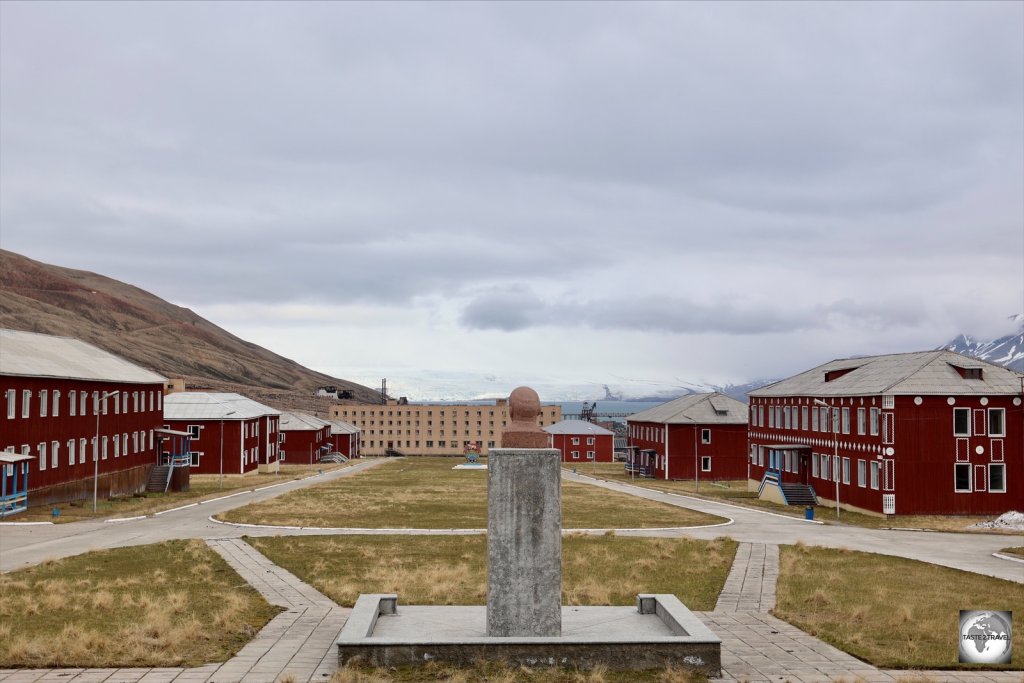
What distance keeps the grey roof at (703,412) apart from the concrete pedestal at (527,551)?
75.3m

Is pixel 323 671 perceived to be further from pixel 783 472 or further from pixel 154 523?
pixel 783 472

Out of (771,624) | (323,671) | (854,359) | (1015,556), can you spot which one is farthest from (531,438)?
(854,359)

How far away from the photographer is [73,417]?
2297 inches

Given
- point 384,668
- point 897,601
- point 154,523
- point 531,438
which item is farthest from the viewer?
point 154,523

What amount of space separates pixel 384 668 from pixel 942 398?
46038mm

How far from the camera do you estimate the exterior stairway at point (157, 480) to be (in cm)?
7225

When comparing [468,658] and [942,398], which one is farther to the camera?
[942,398]

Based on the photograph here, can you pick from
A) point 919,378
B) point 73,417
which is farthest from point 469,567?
point 73,417

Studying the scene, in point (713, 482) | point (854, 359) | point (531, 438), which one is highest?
point (854, 359)

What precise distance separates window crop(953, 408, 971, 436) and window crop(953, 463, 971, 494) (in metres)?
1.93

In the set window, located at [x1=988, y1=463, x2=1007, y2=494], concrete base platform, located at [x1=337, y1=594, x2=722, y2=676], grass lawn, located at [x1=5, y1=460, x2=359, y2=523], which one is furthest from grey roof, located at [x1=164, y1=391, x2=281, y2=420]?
concrete base platform, located at [x1=337, y1=594, x2=722, y2=676]

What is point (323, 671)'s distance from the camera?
624 inches

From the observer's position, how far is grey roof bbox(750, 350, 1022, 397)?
52500mm

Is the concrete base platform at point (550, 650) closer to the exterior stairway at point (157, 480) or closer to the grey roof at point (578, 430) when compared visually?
the exterior stairway at point (157, 480)
